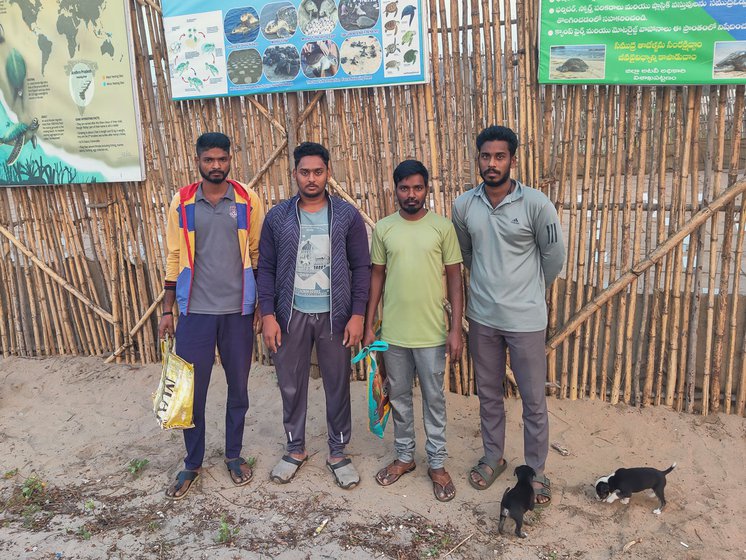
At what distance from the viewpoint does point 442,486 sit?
120 inches

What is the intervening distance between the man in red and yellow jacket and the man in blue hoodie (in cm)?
15

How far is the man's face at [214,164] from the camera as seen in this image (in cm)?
292

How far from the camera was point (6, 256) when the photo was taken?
5016 millimetres

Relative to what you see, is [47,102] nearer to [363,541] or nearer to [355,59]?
[355,59]

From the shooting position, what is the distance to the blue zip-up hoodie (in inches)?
116

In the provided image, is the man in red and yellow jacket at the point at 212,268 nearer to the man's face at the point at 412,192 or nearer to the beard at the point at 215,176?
the beard at the point at 215,176

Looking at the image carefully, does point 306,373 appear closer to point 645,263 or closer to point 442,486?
point 442,486

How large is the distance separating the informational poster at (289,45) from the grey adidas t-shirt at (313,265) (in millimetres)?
1259

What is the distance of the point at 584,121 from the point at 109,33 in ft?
11.5

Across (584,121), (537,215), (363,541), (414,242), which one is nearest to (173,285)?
(414,242)

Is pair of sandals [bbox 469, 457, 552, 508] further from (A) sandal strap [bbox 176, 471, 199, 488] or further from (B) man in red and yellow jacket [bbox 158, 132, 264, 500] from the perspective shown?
(A) sandal strap [bbox 176, 471, 199, 488]

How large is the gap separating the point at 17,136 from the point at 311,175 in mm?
3214

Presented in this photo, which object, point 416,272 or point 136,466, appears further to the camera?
point 136,466

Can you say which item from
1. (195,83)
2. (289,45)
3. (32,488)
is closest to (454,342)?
(289,45)
